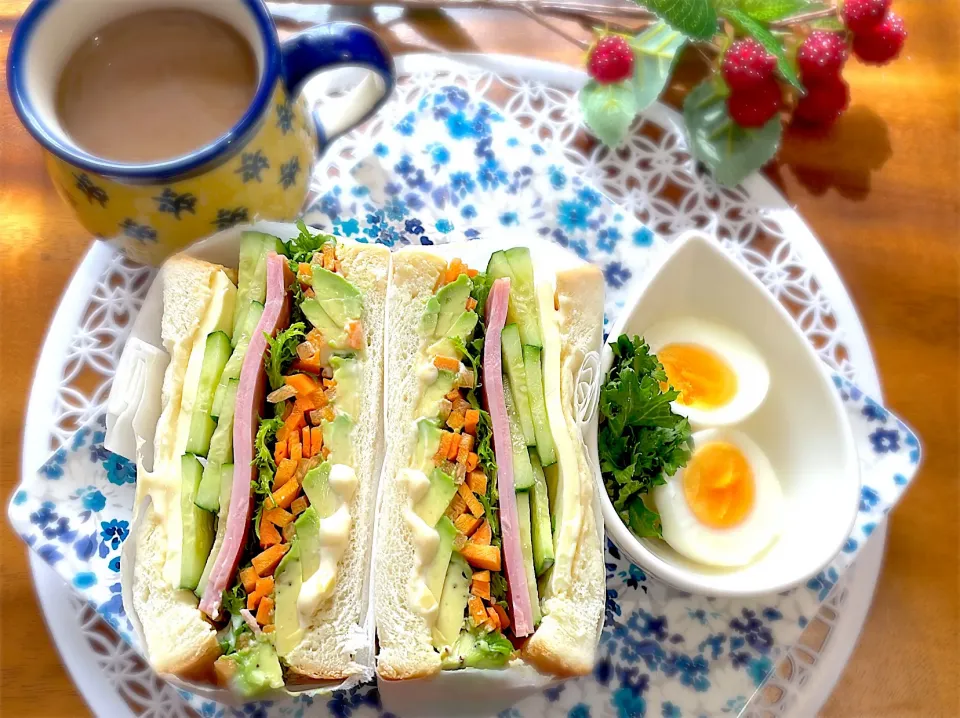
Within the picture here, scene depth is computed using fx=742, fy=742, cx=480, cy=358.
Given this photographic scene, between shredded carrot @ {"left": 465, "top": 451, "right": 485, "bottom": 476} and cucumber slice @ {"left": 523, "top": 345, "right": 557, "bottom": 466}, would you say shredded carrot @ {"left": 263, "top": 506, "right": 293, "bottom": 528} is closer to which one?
shredded carrot @ {"left": 465, "top": 451, "right": 485, "bottom": 476}

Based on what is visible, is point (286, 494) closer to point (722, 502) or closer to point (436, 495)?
point (436, 495)

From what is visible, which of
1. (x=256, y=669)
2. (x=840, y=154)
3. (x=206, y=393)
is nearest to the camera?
(x=256, y=669)

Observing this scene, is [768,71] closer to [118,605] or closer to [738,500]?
[738,500]

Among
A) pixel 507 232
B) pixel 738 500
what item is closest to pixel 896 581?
pixel 738 500

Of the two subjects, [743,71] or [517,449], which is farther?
[743,71]

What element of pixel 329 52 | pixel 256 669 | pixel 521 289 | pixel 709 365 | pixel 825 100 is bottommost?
pixel 256 669

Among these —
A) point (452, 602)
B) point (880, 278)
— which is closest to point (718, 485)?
point (452, 602)
